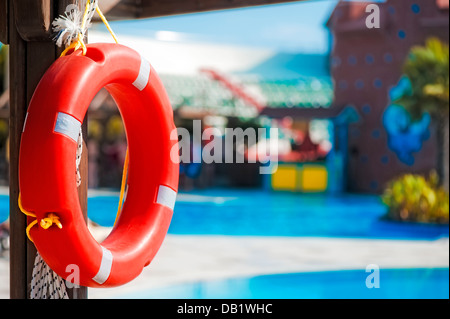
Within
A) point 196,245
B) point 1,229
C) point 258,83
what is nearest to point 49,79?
point 1,229

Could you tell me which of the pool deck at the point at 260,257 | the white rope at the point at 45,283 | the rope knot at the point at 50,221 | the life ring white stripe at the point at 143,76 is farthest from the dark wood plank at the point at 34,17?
the pool deck at the point at 260,257

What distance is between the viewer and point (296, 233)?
9555 millimetres

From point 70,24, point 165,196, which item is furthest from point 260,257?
point 70,24

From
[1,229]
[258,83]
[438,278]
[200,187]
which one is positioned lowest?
[438,278]

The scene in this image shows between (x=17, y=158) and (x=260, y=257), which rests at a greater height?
(x=17, y=158)

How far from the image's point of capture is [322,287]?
6.29 meters

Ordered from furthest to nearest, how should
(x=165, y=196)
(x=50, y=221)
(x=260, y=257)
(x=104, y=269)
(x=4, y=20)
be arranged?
(x=260, y=257), (x=165, y=196), (x=4, y=20), (x=104, y=269), (x=50, y=221)

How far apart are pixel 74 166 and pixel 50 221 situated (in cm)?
21

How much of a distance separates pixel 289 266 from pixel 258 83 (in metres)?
12.5

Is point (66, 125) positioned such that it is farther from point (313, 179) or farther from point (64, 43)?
point (313, 179)

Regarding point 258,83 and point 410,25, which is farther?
point 258,83

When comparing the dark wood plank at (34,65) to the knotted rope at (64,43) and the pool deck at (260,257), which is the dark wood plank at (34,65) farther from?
the pool deck at (260,257)

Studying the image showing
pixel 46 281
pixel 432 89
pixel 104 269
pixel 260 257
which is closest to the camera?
pixel 104 269

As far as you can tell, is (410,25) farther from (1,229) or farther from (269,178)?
(1,229)
